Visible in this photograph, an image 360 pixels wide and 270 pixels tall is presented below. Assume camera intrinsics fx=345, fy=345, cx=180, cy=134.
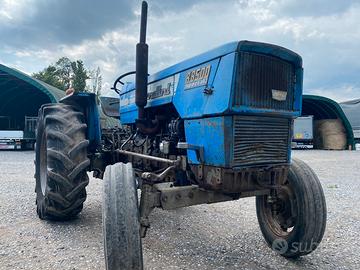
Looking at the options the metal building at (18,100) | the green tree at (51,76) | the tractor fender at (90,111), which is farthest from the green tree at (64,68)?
the tractor fender at (90,111)

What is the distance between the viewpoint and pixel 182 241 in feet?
11.6

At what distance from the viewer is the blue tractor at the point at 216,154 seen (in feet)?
7.85

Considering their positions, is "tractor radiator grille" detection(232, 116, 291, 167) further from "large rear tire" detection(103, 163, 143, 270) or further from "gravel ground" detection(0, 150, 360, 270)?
"gravel ground" detection(0, 150, 360, 270)

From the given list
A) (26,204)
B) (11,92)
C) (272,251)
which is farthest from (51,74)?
(272,251)

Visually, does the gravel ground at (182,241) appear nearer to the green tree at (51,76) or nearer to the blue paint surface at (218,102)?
the blue paint surface at (218,102)

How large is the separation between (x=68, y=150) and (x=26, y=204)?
2085 mm

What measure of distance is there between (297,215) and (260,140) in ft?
2.96

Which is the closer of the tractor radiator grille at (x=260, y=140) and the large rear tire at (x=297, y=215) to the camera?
the tractor radiator grille at (x=260, y=140)

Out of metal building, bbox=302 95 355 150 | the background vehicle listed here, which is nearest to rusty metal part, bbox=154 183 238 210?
the background vehicle

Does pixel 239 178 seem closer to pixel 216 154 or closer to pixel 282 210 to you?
pixel 216 154

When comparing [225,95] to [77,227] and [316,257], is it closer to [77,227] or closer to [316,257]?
[316,257]

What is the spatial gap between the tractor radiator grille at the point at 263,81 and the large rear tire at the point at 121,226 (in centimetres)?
98

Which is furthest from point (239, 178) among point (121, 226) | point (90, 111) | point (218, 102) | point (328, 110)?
point (328, 110)

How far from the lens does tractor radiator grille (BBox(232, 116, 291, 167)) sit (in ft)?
8.22
